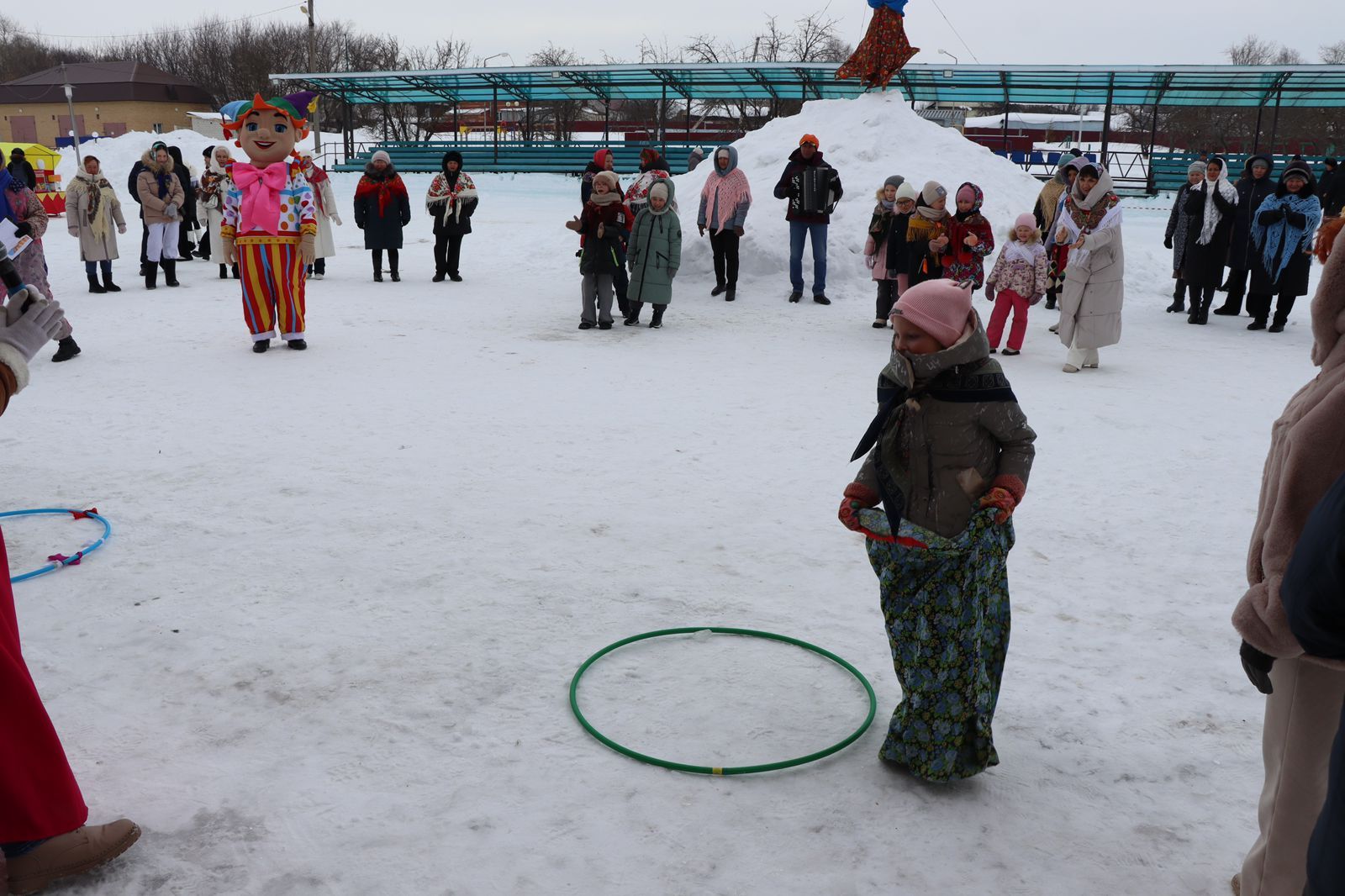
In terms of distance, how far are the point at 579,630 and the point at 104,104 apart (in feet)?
180

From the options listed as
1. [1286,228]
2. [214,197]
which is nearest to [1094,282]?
[1286,228]

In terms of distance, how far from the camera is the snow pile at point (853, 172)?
13195mm

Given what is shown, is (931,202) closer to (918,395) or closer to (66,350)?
(918,395)

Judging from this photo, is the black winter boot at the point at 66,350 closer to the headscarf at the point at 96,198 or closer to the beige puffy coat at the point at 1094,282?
the headscarf at the point at 96,198

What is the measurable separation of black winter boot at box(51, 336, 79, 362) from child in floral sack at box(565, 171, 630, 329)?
14.6 feet

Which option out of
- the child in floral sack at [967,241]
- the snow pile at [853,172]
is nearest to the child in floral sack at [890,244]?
the child in floral sack at [967,241]

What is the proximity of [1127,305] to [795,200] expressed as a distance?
4272 mm

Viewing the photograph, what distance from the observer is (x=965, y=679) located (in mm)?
2828

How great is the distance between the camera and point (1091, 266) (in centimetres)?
839

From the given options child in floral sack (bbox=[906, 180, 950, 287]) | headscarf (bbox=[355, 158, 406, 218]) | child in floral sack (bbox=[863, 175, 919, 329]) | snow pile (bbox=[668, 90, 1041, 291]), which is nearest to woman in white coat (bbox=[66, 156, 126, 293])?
headscarf (bbox=[355, 158, 406, 218])

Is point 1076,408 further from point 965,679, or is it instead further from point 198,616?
point 198,616

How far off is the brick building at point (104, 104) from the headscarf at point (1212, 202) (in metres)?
48.6

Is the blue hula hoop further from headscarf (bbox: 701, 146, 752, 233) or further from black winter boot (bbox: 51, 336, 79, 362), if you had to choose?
headscarf (bbox: 701, 146, 752, 233)

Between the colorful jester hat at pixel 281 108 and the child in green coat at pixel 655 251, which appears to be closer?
the colorful jester hat at pixel 281 108
